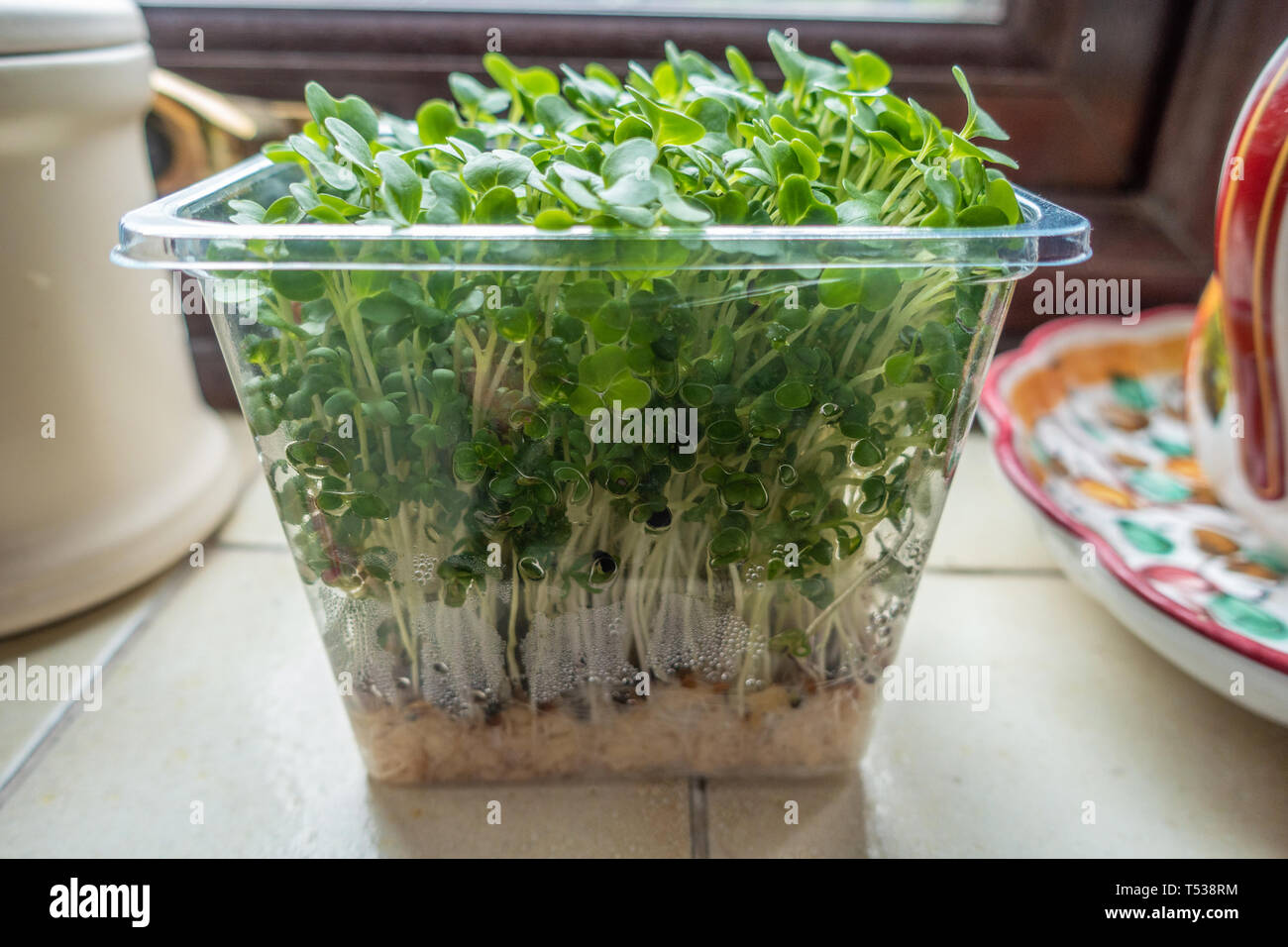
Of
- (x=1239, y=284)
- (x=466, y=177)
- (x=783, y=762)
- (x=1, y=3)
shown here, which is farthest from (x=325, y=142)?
(x=1239, y=284)

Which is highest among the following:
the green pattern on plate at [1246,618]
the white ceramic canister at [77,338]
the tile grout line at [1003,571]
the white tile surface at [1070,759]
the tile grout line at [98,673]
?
the white ceramic canister at [77,338]

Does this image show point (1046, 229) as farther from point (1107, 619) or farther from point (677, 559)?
point (1107, 619)

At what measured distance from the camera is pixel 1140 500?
1.99ft

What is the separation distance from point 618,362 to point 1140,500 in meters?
0.44

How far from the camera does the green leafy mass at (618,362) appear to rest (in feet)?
1.09

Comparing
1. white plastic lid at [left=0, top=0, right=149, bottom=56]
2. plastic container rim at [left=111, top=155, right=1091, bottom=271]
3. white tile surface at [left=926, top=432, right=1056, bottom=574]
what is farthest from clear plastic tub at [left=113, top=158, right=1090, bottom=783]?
white tile surface at [left=926, top=432, right=1056, bottom=574]

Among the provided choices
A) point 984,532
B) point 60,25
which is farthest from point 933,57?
point 60,25

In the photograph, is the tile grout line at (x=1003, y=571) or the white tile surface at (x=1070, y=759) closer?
the white tile surface at (x=1070, y=759)

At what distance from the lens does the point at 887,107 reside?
1.27ft

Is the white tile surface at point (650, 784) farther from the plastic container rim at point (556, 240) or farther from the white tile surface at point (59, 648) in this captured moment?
the plastic container rim at point (556, 240)

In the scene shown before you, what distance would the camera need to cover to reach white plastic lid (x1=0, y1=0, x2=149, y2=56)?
1.47 ft

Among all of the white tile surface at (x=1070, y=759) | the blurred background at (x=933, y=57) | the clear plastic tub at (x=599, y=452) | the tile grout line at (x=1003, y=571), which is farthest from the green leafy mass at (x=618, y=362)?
the blurred background at (x=933, y=57)

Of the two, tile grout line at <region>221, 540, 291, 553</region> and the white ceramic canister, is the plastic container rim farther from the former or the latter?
tile grout line at <region>221, 540, 291, 553</region>
